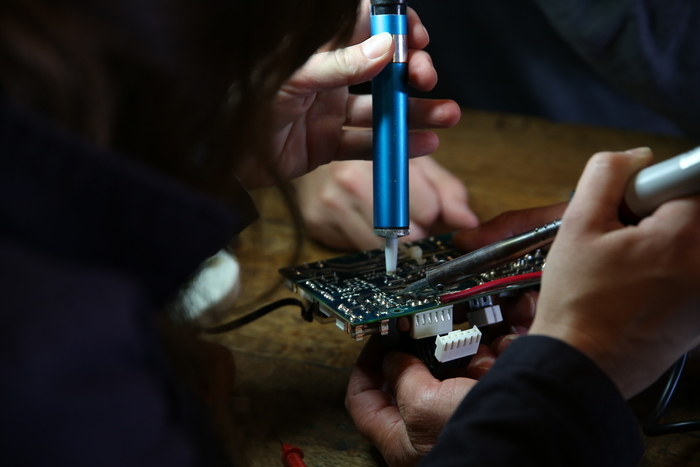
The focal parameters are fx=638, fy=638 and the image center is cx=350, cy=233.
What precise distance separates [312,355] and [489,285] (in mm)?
180

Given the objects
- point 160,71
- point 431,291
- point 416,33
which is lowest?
point 431,291

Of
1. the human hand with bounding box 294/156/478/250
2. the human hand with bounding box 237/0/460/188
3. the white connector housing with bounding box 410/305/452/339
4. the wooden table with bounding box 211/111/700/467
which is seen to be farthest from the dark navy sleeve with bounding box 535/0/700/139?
the white connector housing with bounding box 410/305/452/339

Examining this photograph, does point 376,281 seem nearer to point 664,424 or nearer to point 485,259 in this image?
point 485,259

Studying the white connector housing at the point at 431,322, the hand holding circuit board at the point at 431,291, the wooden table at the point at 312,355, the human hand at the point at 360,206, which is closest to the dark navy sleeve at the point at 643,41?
the wooden table at the point at 312,355

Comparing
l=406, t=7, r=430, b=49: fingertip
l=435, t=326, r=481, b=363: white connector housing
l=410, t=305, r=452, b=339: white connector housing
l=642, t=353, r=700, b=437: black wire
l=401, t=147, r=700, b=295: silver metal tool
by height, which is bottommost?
l=642, t=353, r=700, b=437: black wire

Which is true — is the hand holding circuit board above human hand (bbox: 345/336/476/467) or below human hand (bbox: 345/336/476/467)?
above

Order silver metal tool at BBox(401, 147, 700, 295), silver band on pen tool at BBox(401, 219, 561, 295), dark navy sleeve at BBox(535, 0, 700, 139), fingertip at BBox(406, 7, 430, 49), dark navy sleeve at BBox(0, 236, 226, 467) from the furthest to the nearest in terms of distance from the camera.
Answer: dark navy sleeve at BBox(535, 0, 700, 139) → fingertip at BBox(406, 7, 430, 49) → silver band on pen tool at BBox(401, 219, 561, 295) → silver metal tool at BBox(401, 147, 700, 295) → dark navy sleeve at BBox(0, 236, 226, 467)

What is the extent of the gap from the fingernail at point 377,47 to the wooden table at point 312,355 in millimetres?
138

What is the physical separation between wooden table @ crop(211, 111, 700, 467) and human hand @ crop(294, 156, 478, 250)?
0.03m

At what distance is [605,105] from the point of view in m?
1.36

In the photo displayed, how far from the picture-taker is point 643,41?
979 mm

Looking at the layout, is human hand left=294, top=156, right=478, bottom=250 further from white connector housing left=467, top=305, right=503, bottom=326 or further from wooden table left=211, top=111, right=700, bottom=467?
white connector housing left=467, top=305, right=503, bottom=326

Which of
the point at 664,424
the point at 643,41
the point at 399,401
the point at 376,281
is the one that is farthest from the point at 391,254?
the point at 643,41

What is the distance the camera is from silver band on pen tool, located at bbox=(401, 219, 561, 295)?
44cm
